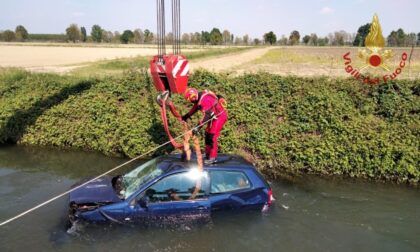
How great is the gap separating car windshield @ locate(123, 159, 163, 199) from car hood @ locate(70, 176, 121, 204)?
27cm

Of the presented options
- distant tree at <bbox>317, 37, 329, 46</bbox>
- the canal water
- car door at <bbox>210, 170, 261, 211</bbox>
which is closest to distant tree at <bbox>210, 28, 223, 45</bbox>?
distant tree at <bbox>317, 37, 329, 46</bbox>

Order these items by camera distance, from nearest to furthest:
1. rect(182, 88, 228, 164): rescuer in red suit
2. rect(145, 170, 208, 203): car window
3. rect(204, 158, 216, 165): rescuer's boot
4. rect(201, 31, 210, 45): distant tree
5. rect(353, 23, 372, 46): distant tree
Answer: rect(145, 170, 208, 203): car window < rect(204, 158, 216, 165): rescuer's boot < rect(182, 88, 228, 164): rescuer in red suit < rect(353, 23, 372, 46): distant tree < rect(201, 31, 210, 45): distant tree

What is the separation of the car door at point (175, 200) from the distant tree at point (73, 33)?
136330 millimetres

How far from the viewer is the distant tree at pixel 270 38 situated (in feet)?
419

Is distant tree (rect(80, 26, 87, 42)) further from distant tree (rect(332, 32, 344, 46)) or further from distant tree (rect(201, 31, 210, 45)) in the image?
distant tree (rect(332, 32, 344, 46))

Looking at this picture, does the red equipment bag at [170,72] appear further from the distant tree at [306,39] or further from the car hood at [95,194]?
the distant tree at [306,39]

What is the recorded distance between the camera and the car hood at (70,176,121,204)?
7039 millimetres

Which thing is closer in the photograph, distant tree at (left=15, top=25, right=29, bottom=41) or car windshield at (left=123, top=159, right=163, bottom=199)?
car windshield at (left=123, top=159, right=163, bottom=199)

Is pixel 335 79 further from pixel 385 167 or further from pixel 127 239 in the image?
pixel 127 239

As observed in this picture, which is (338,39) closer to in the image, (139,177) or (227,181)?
(227,181)

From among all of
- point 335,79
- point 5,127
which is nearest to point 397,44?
point 335,79

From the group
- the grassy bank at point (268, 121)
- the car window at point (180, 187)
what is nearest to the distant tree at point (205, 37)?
the grassy bank at point (268, 121)

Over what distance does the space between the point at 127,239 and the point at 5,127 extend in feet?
30.0

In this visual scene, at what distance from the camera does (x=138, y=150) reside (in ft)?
40.1
